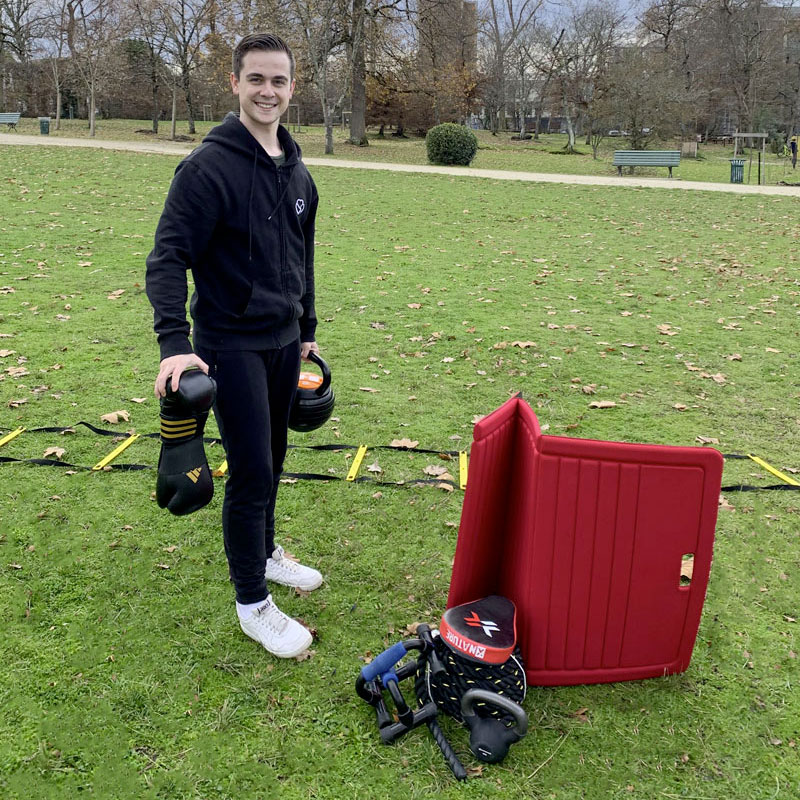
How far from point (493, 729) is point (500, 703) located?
113 mm

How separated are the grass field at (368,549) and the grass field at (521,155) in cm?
1756

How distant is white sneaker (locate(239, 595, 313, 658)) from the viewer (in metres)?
2.91

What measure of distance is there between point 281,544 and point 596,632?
1.67m

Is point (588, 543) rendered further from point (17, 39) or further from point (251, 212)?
point (17, 39)

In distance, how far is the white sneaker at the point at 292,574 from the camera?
3.36m

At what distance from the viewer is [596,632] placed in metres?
2.66

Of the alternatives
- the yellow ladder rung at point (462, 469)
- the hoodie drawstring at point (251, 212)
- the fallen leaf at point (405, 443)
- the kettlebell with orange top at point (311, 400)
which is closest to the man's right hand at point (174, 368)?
the hoodie drawstring at point (251, 212)

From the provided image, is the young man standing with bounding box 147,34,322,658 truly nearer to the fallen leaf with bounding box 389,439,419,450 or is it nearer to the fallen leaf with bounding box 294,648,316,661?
the fallen leaf with bounding box 294,648,316,661

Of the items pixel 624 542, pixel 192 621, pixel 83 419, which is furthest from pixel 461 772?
pixel 83 419

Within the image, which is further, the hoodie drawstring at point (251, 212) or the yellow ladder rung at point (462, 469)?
the yellow ladder rung at point (462, 469)

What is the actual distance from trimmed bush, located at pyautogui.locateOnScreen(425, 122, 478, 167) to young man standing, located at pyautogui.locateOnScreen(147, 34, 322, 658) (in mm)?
23182

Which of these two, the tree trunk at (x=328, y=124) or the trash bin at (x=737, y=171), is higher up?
the tree trunk at (x=328, y=124)

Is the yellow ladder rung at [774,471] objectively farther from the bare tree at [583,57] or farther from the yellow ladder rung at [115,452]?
the bare tree at [583,57]

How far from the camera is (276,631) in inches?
116
